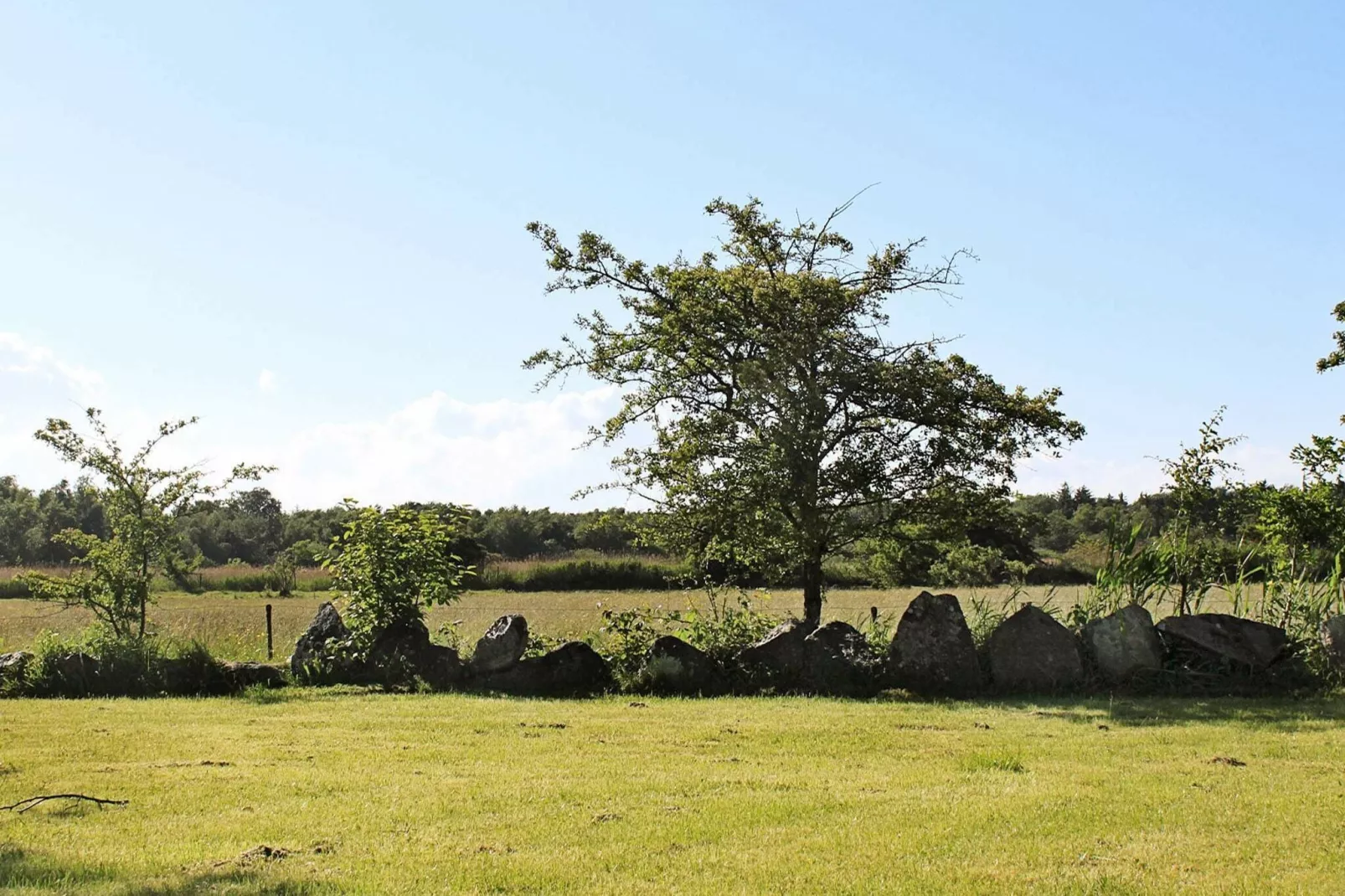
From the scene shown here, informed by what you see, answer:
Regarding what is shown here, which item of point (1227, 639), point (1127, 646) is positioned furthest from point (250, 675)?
point (1227, 639)

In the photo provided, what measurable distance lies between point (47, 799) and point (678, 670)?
25.1 feet

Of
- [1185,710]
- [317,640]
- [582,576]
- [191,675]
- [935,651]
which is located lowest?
[1185,710]

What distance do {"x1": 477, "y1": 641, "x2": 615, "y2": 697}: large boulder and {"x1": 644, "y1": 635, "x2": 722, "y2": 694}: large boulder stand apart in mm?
589

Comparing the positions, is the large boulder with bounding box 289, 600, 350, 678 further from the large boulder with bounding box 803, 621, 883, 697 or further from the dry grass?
the large boulder with bounding box 803, 621, 883, 697

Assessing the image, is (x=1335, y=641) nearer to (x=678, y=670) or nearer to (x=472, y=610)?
(x=678, y=670)

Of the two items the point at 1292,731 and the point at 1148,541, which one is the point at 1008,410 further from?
the point at 1292,731

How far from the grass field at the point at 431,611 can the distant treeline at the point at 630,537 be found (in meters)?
0.89

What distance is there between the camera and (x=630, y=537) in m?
40.5

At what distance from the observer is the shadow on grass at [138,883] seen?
5191 millimetres

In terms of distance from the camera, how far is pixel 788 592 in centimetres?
4075

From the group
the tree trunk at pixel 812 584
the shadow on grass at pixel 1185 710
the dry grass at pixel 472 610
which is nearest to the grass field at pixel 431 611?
the dry grass at pixel 472 610

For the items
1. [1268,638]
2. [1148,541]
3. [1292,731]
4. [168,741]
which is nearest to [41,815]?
[168,741]

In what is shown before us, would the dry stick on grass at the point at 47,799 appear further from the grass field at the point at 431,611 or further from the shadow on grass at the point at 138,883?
the grass field at the point at 431,611

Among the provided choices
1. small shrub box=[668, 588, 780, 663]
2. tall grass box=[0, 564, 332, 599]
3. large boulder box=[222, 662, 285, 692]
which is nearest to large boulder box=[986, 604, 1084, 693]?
small shrub box=[668, 588, 780, 663]
